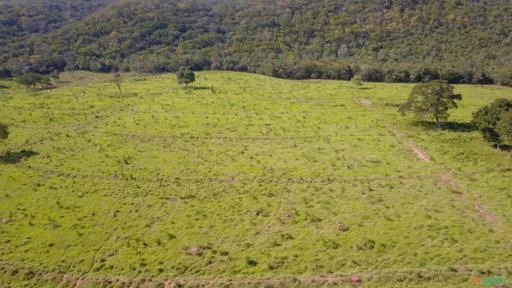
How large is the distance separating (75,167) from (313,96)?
57.4 metres

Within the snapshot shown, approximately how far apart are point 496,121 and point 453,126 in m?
12.8

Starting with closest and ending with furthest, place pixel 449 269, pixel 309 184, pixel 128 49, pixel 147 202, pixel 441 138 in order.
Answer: pixel 449 269 < pixel 147 202 < pixel 309 184 < pixel 441 138 < pixel 128 49

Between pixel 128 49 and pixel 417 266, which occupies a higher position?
pixel 128 49

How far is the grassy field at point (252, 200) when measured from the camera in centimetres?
3800

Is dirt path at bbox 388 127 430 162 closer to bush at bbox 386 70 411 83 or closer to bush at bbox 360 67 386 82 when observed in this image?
bush at bbox 386 70 411 83

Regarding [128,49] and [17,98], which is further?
[128,49]

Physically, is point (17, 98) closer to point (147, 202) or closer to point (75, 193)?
point (75, 193)

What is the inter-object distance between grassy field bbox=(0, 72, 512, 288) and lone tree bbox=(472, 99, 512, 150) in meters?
2.10

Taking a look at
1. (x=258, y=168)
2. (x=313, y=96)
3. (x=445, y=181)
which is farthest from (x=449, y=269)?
(x=313, y=96)

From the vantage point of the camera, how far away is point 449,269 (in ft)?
117

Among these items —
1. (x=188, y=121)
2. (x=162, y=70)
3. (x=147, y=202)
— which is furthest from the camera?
(x=162, y=70)

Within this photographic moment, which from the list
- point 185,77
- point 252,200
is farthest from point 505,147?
point 185,77

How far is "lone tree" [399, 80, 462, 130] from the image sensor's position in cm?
7219

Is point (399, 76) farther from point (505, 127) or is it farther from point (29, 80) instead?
point (29, 80)
